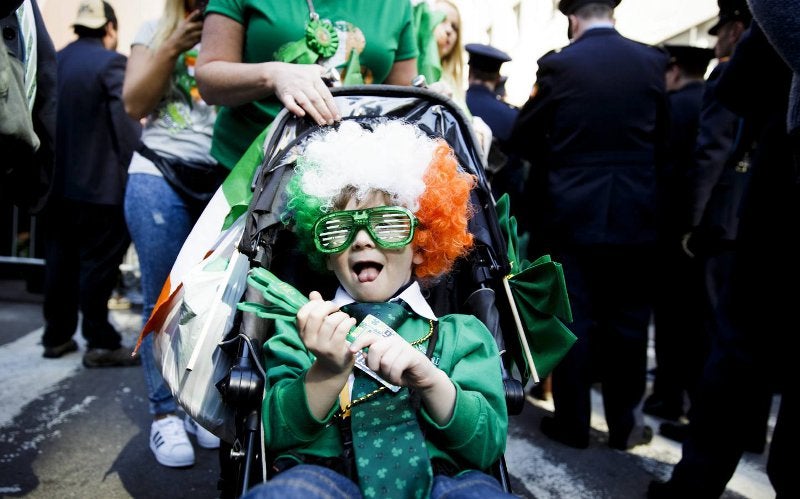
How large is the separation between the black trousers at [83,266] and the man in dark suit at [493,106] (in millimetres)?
2616

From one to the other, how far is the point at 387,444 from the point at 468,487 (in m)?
0.21

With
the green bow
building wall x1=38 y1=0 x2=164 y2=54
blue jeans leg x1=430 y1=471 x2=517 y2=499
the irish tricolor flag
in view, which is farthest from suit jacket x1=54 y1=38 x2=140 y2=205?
building wall x1=38 y1=0 x2=164 y2=54

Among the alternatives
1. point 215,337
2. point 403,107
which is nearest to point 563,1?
point 403,107

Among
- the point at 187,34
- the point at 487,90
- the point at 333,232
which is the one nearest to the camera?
the point at 333,232

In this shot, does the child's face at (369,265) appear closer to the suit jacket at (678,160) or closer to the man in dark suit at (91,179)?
the suit jacket at (678,160)

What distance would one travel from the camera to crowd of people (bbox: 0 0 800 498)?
1606mm

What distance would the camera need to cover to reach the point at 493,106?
4.64 meters

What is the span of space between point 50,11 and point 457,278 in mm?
9428

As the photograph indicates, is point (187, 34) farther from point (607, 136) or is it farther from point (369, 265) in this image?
point (607, 136)

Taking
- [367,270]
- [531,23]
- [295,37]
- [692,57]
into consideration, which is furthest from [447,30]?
[531,23]

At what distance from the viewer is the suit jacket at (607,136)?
3.21m

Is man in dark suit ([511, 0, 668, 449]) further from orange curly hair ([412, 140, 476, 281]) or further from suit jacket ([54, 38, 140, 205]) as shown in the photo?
suit jacket ([54, 38, 140, 205])

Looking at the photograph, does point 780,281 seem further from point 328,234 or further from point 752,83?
point 328,234

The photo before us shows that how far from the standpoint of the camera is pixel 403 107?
2127 mm
